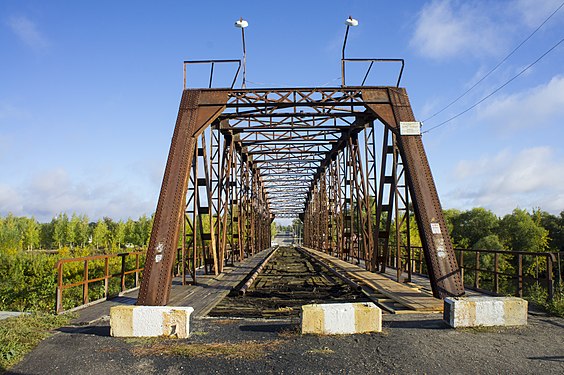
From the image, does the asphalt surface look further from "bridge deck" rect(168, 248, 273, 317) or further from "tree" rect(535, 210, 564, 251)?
"tree" rect(535, 210, 564, 251)

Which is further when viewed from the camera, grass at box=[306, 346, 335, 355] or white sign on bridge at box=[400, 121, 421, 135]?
white sign on bridge at box=[400, 121, 421, 135]

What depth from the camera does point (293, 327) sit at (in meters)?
7.23

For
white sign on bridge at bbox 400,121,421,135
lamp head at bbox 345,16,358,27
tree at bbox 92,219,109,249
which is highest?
lamp head at bbox 345,16,358,27

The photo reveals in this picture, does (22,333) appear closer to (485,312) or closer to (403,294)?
(485,312)

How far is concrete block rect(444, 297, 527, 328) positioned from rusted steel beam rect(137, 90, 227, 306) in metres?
6.01

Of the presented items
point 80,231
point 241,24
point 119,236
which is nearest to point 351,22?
point 241,24

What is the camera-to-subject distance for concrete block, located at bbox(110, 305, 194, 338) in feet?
22.6

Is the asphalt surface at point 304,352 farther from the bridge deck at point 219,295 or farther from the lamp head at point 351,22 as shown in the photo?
the lamp head at point 351,22

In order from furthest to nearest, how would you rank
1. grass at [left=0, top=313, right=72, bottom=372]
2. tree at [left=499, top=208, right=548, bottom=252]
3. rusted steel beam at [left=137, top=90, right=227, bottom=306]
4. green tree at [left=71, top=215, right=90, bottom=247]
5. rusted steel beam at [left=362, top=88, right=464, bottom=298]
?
green tree at [left=71, top=215, right=90, bottom=247] → tree at [left=499, top=208, right=548, bottom=252] → rusted steel beam at [left=362, top=88, right=464, bottom=298] → rusted steel beam at [left=137, top=90, right=227, bottom=306] → grass at [left=0, top=313, right=72, bottom=372]

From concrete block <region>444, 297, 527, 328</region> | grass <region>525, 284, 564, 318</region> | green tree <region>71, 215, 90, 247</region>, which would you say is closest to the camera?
concrete block <region>444, 297, 527, 328</region>

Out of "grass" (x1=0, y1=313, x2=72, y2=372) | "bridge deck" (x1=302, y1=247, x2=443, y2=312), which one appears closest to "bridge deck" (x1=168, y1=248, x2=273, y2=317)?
"grass" (x1=0, y1=313, x2=72, y2=372)

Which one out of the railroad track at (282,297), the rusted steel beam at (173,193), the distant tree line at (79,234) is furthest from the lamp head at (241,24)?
the distant tree line at (79,234)

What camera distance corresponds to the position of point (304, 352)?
5898 millimetres

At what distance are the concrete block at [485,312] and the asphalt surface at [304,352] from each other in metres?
0.19
